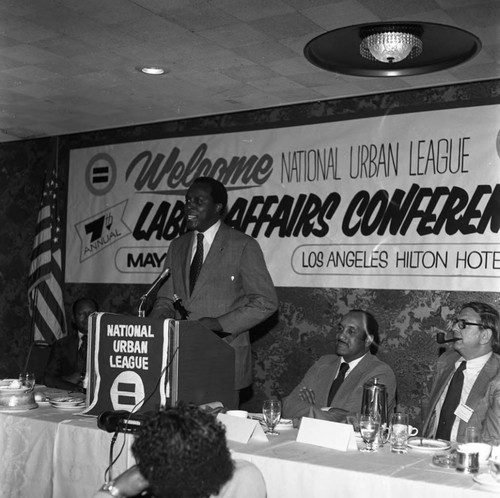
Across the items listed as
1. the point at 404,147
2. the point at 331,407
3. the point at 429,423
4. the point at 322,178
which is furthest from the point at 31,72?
the point at 429,423

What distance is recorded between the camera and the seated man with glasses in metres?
3.18

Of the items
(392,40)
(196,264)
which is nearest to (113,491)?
(196,264)

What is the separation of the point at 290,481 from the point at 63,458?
949mm

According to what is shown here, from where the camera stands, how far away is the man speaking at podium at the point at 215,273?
3.61m

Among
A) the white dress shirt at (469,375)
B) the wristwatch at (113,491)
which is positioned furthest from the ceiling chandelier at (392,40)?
the wristwatch at (113,491)

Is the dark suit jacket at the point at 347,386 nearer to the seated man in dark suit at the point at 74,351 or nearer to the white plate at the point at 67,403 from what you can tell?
the white plate at the point at 67,403

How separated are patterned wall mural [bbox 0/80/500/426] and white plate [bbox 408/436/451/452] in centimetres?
112

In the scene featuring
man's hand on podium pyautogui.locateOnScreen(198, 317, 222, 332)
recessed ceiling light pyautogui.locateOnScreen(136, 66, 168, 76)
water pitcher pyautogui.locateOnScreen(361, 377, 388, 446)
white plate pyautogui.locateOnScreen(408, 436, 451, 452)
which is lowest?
white plate pyautogui.locateOnScreen(408, 436, 451, 452)

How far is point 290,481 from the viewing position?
2.40 m

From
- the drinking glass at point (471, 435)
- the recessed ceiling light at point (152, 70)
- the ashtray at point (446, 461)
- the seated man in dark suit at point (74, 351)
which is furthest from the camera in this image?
the seated man in dark suit at point (74, 351)

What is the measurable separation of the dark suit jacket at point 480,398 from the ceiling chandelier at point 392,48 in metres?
1.43

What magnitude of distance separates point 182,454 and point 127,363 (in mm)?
1408

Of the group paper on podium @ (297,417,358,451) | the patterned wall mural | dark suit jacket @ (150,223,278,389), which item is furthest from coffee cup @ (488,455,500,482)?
the patterned wall mural

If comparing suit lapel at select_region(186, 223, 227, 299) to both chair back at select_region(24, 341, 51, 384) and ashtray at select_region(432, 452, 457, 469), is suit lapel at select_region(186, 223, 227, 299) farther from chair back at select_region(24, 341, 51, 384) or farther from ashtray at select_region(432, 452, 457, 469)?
chair back at select_region(24, 341, 51, 384)
